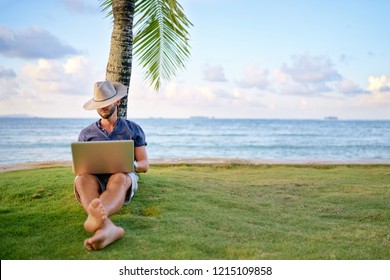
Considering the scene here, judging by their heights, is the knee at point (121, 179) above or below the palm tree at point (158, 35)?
below

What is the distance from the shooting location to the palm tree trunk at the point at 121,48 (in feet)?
20.0

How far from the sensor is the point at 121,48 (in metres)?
6.12

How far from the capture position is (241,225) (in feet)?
15.0

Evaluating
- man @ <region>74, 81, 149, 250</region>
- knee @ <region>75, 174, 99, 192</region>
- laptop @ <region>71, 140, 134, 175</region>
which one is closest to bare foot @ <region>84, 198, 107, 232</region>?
man @ <region>74, 81, 149, 250</region>

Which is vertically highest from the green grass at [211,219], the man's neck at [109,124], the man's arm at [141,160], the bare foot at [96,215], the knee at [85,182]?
the man's neck at [109,124]

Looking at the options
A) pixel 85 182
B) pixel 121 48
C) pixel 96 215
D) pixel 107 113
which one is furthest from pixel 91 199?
pixel 121 48

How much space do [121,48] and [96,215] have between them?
300cm

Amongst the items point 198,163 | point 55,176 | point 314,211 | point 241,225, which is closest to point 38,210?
point 55,176

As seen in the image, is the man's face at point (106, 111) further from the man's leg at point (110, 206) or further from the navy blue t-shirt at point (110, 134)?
the man's leg at point (110, 206)

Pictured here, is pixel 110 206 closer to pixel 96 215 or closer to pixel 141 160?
pixel 96 215

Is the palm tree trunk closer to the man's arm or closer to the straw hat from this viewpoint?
the straw hat

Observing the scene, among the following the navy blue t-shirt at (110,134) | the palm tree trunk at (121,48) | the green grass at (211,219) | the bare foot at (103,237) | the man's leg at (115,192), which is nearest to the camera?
the bare foot at (103,237)

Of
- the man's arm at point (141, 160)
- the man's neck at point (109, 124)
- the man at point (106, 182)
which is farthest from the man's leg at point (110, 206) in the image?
the man's neck at point (109, 124)

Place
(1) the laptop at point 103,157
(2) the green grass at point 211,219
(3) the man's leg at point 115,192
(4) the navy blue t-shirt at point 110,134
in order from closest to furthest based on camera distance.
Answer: (2) the green grass at point 211,219, (3) the man's leg at point 115,192, (1) the laptop at point 103,157, (4) the navy blue t-shirt at point 110,134
